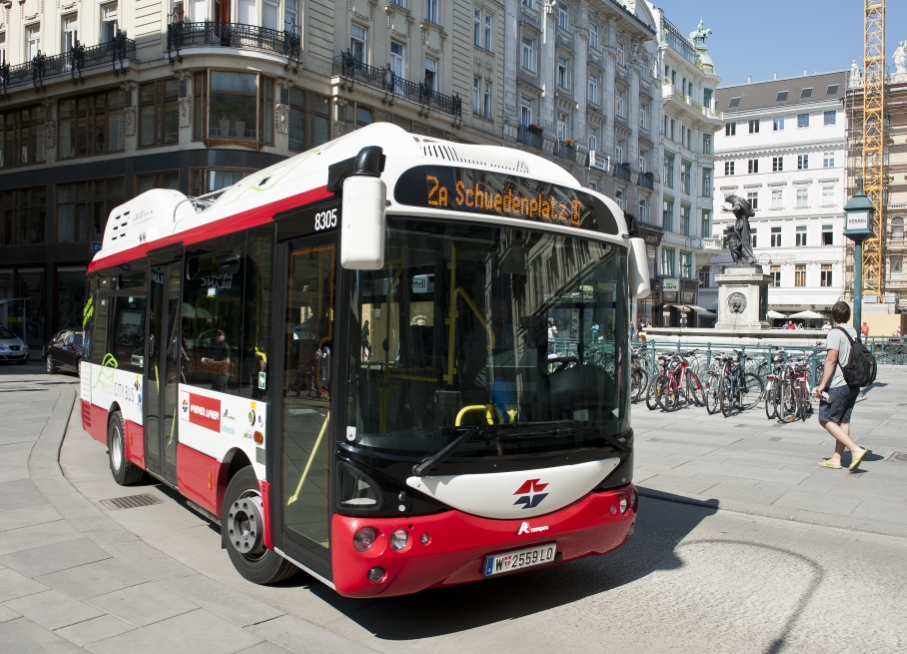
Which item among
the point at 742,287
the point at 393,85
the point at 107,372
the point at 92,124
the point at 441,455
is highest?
the point at 393,85

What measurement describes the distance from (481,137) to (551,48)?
363 inches

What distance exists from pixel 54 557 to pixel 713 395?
469 inches

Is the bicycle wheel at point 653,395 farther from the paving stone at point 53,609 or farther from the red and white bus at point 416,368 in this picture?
the paving stone at point 53,609

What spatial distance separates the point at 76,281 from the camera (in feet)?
103

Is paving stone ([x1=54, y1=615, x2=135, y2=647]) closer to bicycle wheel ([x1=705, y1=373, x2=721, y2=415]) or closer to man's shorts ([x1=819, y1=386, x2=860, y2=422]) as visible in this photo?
man's shorts ([x1=819, y1=386, x2=860, y2=422])

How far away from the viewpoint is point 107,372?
8.67 meters

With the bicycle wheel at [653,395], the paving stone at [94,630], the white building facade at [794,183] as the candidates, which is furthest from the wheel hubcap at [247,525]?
the white building facade at [794,183]

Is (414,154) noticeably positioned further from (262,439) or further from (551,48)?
(551,48)

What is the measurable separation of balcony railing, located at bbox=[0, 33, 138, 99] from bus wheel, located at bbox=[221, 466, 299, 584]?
27125 mm

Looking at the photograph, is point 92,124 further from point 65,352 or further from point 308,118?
point 65,352

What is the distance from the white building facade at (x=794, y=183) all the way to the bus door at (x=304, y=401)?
66385 mm

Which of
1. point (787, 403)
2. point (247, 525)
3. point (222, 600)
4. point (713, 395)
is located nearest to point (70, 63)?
point (713, 395)

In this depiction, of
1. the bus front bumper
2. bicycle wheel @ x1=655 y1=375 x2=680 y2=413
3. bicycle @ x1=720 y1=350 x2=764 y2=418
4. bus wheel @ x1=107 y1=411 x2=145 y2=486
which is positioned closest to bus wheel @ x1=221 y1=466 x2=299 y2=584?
the bus front bumper

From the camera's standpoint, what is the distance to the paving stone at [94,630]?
4332 mm
